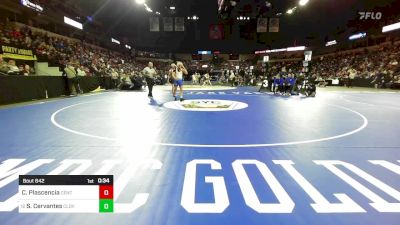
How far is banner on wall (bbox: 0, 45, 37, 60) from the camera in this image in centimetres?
1898

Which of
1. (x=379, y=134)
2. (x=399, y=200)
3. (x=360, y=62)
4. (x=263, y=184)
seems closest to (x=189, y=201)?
(x=263, y=184)

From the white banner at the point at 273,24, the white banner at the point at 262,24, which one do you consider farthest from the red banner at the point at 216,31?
the white banner at the point at 273,24

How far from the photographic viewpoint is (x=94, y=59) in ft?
122

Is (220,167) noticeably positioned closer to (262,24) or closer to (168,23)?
(168,23)

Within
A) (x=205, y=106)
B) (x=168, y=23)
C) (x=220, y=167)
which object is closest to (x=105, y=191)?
(x=220, y=167)

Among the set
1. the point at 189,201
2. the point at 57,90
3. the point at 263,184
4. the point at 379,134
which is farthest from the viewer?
the point at 57,90

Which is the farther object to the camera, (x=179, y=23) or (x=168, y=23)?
(x=179, y=23)

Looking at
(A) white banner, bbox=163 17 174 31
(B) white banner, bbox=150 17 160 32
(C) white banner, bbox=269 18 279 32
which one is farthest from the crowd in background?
(A) white banner, bbox=163 17 174 31

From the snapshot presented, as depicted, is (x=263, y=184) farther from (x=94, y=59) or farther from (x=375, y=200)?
(x=94, y=59)

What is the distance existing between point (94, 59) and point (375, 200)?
127ft

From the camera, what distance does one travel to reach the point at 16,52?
20.5 meters
